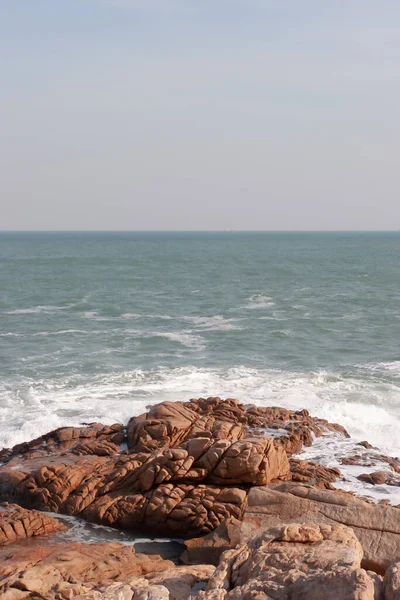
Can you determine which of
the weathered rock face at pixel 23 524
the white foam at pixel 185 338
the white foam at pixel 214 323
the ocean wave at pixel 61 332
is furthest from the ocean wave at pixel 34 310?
the weathered rock face at pixel 23 524

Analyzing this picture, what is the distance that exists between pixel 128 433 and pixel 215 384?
838cm

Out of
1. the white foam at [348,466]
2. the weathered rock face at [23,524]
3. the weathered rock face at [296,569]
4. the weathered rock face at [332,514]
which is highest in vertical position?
the weathered rock face at [296,569]

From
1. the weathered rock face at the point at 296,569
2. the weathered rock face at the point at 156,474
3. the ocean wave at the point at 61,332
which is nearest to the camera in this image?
the weathered rock face at the point at 296,569

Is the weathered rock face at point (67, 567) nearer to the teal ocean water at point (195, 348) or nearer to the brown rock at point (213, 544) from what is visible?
the brown rock at point (213, 544)

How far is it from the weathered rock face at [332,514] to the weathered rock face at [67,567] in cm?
225

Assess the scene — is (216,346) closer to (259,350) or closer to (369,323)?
(259,350)

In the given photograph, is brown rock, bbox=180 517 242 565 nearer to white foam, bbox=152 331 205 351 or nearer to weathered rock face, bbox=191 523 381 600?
weathered rock face, bbox=191 523 381 600

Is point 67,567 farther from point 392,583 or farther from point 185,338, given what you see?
point 185,338

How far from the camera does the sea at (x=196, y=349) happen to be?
2505cm

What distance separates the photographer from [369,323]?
4322 centimetres

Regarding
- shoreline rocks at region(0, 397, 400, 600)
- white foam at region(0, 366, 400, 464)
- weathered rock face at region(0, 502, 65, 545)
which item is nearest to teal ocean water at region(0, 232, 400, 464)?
white foam at region(0, 366, 400, 464)

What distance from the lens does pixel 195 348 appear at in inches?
1394

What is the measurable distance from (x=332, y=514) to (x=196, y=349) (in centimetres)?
2209

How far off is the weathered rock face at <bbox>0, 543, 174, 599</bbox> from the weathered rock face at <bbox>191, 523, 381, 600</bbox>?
2451mm
